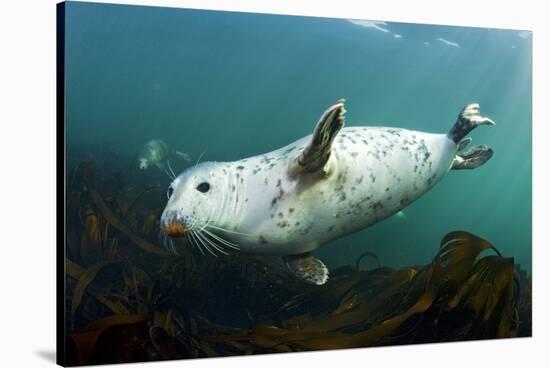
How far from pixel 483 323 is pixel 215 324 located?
89.0 inches

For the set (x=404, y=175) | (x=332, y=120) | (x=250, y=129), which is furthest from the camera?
(x=404, y=175)

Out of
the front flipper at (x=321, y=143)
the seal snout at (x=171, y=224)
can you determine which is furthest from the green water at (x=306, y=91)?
the seal snout at (x=171, y=224)

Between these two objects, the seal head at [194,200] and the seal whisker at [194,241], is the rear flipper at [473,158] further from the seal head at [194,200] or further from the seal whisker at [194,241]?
the seal whisker at [194,241]

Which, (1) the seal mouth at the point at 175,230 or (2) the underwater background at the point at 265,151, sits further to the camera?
(1) the seal mouth at the point at 175,230

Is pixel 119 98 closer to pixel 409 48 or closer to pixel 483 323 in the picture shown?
pixel 409 48

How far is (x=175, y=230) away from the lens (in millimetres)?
7008

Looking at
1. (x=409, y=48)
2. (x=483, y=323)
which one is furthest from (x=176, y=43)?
(x=483, y=323)

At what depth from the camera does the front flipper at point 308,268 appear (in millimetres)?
7359

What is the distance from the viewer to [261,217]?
7.26 metres

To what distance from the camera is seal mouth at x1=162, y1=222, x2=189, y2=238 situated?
6996mm

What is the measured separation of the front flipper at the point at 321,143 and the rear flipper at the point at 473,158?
132 cm

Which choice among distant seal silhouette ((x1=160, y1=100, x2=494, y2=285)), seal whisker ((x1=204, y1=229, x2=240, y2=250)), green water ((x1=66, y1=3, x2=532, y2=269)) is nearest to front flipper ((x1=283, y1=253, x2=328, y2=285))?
distant seal silhouette ((x1=160, y1=100, x2=494, y2=285))

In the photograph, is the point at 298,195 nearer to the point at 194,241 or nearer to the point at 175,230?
the point at 194,241

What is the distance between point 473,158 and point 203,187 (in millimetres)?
2237
